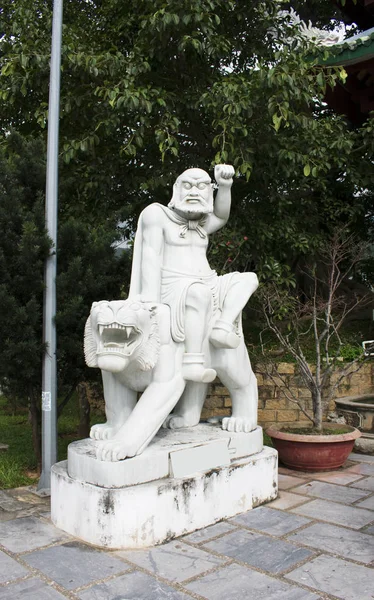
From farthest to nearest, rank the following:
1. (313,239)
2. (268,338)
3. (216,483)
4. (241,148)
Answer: (268,338)
(313,239)
(241,148)
(216,483)

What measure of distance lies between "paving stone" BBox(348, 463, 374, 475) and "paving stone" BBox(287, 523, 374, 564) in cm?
140

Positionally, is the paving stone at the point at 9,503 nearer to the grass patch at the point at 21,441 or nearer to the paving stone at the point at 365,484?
the grass patch at the point at 21,441

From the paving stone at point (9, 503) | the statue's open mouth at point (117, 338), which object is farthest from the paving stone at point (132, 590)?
the paving stone at point (9, 503)

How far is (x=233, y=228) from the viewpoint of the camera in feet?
18.9

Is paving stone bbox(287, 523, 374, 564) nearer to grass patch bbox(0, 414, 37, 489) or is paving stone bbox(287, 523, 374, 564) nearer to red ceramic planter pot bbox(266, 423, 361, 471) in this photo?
red ceramic planter pot bbox(266, 423, 361, 471)

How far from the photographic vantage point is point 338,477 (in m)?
4.43

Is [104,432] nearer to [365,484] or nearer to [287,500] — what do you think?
[287,500]

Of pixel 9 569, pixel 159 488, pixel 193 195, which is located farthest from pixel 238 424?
pixel 9 569

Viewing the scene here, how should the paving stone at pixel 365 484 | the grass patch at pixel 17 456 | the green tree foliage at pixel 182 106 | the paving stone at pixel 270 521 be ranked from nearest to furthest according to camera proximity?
the paving stone at pixel 270 521
the paving stone at pixel 365 484
the grass patch at pixel 17 456
the green tree foliage at pixel 182 106

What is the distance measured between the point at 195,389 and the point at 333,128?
3.53 metres

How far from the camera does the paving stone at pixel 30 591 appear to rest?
7.86 feet

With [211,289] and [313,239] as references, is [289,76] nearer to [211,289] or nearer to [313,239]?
[313,239]

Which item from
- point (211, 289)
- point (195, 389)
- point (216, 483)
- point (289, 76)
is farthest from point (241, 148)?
point (216, 483)

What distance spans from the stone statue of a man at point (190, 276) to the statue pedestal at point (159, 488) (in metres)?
0.47
